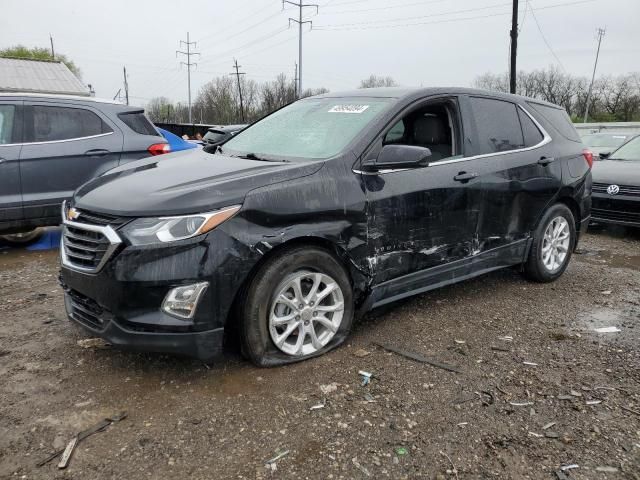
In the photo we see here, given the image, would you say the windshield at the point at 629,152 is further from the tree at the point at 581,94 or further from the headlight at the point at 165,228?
the tree at the point at 581,94

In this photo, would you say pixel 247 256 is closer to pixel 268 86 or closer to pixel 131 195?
pixel 131 195

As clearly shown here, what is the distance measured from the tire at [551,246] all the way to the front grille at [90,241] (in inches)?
142

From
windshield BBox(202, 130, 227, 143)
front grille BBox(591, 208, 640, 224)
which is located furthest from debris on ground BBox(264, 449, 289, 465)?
front grille BBox(591, 208, 640, 224)

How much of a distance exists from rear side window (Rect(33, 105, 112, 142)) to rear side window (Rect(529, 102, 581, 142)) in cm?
458

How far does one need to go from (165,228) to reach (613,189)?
6.99 meters

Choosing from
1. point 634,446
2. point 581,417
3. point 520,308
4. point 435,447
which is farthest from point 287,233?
point 520,308

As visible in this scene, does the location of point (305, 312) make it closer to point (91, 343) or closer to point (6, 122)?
point (91, 343)

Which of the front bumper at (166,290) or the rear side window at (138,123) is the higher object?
the rear side window at (138,123)

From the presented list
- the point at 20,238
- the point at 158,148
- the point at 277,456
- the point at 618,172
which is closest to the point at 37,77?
the point at 20,238

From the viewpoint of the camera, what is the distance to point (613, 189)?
7590 millimetres

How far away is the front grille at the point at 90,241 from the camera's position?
2803 mm

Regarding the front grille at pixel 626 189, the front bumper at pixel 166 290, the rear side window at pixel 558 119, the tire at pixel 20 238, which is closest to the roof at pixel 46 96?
the tire at pixel 20 238

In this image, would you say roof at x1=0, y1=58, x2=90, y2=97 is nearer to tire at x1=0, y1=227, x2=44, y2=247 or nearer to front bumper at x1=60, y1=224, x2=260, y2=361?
tire at x1=0, y1=227, x2=44, y2=247

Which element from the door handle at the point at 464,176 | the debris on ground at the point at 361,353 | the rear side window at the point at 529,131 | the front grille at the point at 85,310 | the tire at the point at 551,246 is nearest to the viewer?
the front grille at the point at 85,310
